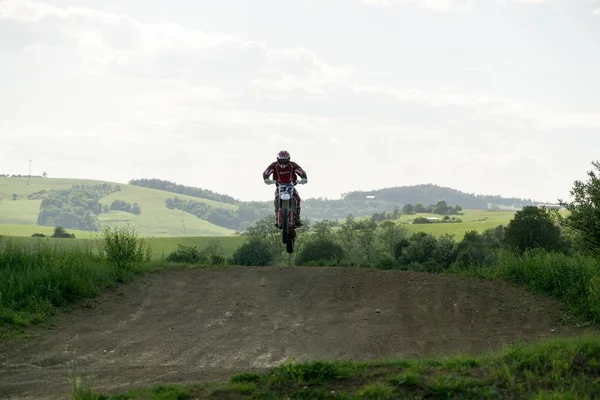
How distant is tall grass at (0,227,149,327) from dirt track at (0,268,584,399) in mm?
611

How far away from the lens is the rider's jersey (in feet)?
66.3

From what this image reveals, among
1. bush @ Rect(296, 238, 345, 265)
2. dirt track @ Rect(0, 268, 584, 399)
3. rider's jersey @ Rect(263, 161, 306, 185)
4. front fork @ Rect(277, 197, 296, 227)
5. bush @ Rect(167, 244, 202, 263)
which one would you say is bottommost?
dirt track @ Rect(0, 268, 584, 399)

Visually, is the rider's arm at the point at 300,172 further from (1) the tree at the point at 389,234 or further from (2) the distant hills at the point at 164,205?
(2) the distant hills at the point at 164,205

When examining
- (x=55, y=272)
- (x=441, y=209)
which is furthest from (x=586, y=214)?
(x=441, y=209)

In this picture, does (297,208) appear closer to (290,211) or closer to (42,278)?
(290,211)

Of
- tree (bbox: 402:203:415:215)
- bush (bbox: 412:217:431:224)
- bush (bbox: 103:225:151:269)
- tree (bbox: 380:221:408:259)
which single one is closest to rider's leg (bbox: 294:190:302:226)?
bush (bbox: 103:225:151:269)

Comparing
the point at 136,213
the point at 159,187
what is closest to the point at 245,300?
the point at 136,213

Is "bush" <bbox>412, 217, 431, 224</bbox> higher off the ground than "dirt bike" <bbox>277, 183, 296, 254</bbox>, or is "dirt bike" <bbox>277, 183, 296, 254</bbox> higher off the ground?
"dirt bike" <bbox>277, 183, 296, 254</bbox>

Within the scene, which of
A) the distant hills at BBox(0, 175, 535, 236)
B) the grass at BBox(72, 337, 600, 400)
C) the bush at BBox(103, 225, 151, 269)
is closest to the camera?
the grass at BBox(72, 337, 600, 400)

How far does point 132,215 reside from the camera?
491 ft

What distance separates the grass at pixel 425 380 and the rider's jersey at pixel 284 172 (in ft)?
36.2

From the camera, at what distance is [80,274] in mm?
18281

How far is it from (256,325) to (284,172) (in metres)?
5.92

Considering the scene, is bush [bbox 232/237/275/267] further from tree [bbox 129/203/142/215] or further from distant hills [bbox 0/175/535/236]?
tree [bbox 129/203/142/215]
